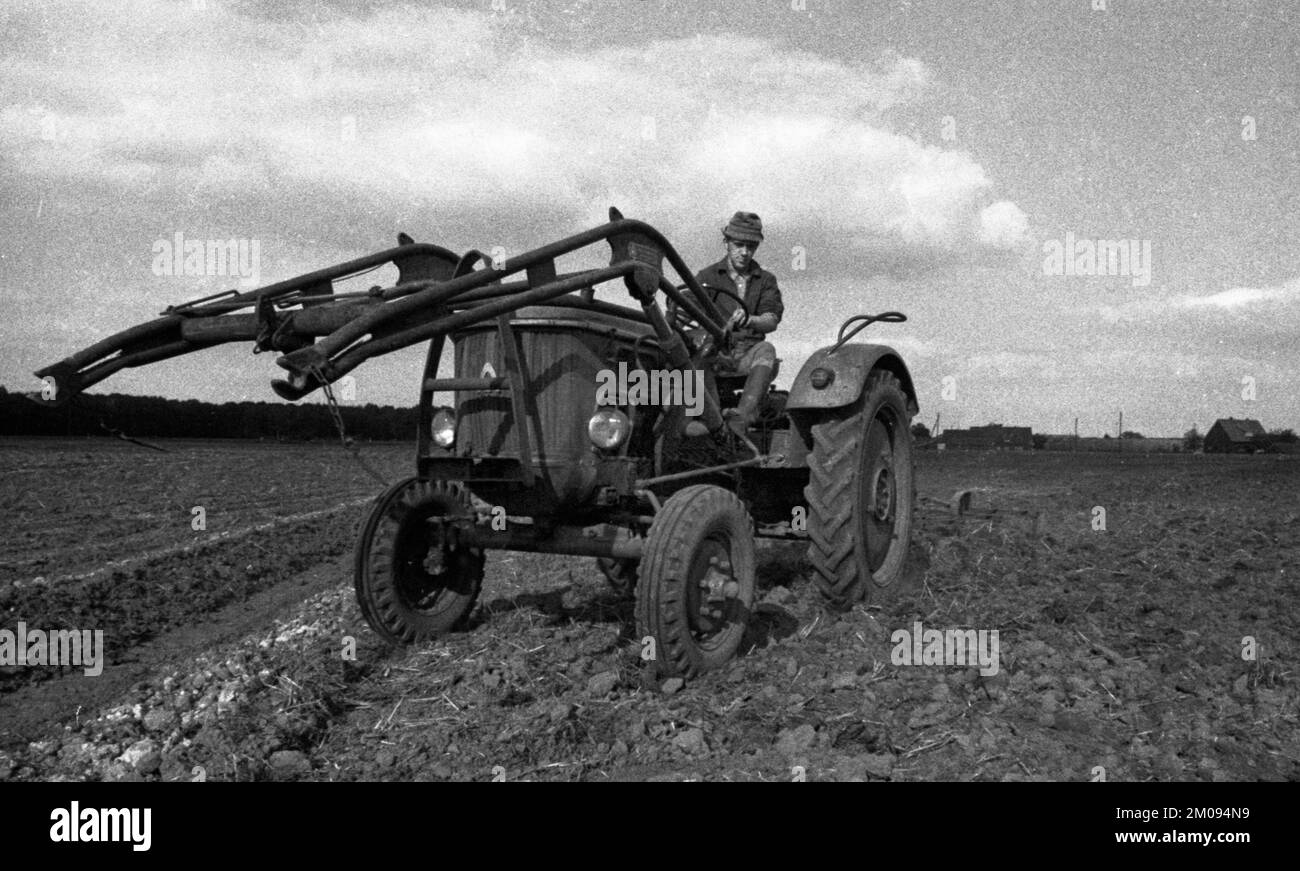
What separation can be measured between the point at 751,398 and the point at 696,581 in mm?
1834

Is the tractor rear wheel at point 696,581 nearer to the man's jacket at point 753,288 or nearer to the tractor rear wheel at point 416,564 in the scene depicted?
the tractor rear wheel at point 416,564

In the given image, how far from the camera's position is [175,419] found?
3609cm

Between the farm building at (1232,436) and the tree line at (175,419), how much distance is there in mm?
45593

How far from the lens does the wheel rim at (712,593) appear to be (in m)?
4.74

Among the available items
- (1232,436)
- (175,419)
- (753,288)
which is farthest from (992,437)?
(753,288)

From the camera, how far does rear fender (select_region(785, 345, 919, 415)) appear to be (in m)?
5.95

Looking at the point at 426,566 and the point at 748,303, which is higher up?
the point at 748,303

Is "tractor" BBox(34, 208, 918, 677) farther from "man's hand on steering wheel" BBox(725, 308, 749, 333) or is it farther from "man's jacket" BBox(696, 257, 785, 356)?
"man's jacket" BBox(696, 257, 785, 356)

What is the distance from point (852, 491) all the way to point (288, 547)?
6.97 meters

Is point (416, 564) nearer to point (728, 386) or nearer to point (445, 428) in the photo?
point (445, 428)

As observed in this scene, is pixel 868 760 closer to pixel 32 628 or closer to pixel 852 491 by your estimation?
pixel 852 491

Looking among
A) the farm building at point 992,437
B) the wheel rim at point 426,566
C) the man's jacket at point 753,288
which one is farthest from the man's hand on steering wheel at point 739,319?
the farm building at point 992,437

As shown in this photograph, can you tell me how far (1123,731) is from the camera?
404 centimetres

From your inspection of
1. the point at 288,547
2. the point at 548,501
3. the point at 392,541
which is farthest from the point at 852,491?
the point at 288,547
